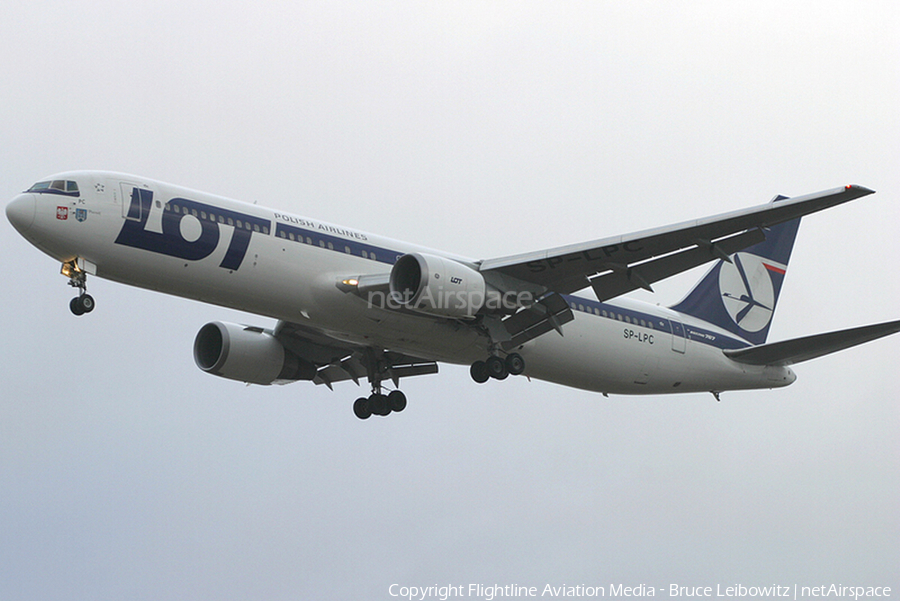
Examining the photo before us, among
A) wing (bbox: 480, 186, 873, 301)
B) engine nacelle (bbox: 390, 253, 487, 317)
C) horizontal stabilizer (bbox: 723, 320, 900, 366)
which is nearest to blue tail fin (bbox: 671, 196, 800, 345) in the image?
horizontal stabilizer (bbox: 723, 320, 900, 366)

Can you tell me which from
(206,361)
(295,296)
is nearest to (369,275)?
(295,296)

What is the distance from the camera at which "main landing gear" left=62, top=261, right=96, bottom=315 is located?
2375 centimetres

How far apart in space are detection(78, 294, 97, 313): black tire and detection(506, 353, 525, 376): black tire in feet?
33.4

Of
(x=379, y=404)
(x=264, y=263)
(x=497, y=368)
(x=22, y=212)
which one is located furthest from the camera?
(x=379, y=404)

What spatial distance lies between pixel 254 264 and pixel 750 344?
1654 cm

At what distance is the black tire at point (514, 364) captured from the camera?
90.6ft

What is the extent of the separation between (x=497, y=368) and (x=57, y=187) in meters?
11.3

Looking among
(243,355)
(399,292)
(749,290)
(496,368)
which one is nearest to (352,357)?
(243,355)

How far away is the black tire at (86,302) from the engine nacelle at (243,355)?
650cm

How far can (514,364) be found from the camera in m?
27.7

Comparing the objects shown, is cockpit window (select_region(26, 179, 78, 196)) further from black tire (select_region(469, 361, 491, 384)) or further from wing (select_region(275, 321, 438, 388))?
black tire (select_region(469, 361, 491, 384))

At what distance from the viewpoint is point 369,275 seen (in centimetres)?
2598

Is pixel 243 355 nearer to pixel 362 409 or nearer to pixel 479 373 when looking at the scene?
pixel 362 409

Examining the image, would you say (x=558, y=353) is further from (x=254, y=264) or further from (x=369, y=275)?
(x=254, y=264)
